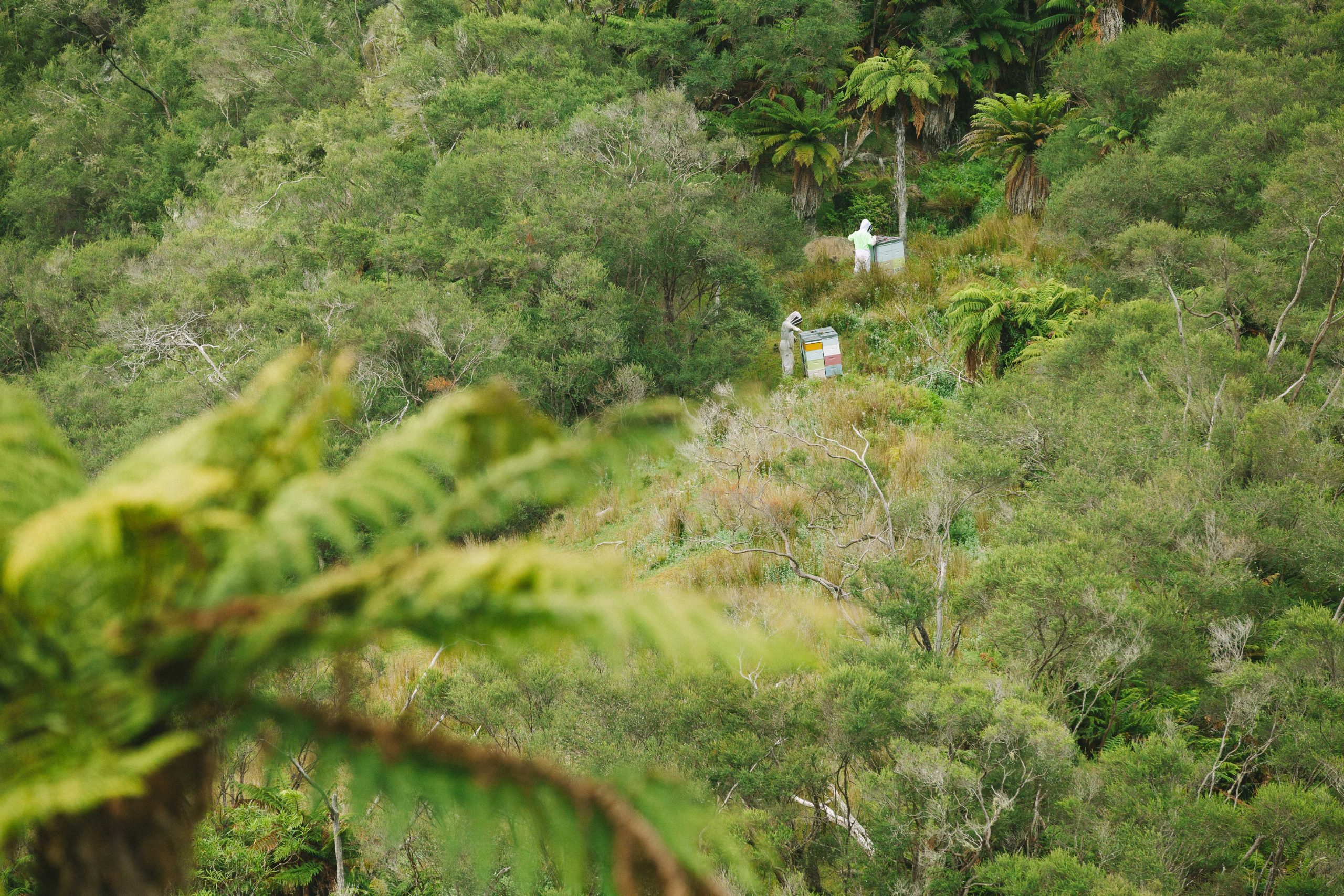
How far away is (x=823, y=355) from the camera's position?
13.9 meters

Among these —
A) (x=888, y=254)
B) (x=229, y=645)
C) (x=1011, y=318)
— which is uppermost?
(x=229, y=645)

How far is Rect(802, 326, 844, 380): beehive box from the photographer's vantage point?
546 inches

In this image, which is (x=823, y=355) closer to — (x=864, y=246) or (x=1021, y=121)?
(x=864, y=246)

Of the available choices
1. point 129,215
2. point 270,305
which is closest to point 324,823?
point 270,305

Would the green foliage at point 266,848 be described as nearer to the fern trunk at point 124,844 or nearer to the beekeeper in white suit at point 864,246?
the fern trunk at point 124,844

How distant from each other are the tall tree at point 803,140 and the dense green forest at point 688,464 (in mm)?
195

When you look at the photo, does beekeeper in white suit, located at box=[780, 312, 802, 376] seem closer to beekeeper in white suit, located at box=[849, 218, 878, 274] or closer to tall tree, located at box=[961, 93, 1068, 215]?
beekeeper in white suit, located at box=[849, 218, 878, 274]

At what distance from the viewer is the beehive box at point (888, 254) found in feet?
56.6

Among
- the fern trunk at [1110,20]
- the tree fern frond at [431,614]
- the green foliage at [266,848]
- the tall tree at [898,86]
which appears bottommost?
the green foliage at [266,848]

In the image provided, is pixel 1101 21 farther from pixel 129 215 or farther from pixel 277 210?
pixel 129 215

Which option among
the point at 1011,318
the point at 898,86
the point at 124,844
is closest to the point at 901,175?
the point at 898,86

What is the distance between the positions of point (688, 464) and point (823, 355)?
476 cm

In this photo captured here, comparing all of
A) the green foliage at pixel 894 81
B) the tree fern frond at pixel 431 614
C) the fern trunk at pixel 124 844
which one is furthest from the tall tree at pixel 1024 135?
A: the fern trunk at pixel 124 844

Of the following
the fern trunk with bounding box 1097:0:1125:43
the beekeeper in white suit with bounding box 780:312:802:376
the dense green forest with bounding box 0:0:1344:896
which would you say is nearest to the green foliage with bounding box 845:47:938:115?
the dense green forest with bounding box 0:0:1344:896
